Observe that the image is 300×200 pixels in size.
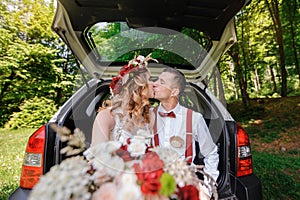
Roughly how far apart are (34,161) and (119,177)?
42.0 inches

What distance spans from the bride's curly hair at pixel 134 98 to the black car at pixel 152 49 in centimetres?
34

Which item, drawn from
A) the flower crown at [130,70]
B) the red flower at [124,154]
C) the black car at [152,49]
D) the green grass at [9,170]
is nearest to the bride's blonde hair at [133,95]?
the flower crown at [130,70]

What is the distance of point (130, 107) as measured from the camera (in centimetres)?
179

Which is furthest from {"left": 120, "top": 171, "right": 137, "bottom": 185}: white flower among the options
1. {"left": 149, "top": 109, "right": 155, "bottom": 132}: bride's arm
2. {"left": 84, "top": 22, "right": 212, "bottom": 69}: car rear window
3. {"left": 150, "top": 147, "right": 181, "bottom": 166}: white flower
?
{"left": 84, "top": 22, "right": 212, "bottom": 69}: car rear window

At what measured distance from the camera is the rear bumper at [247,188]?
1.66 metres

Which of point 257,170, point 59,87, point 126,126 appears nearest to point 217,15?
point 126,126

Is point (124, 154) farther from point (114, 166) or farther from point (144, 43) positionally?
point (144, 43)

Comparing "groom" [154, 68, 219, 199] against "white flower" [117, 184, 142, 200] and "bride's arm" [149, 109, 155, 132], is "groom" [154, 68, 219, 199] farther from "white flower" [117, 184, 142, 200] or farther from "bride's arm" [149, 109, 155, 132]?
"white flower" [117, 184, 142, 200]

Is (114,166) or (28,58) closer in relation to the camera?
(114,166)

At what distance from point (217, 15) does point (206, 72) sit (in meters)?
0.75

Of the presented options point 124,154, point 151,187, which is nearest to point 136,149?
point 124,154

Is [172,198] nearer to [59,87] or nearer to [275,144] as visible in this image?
[275,144]

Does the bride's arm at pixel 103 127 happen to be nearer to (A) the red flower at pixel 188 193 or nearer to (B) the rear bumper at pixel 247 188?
(A) the red flower at pixel 188 193

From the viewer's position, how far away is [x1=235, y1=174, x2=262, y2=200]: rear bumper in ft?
5.46
